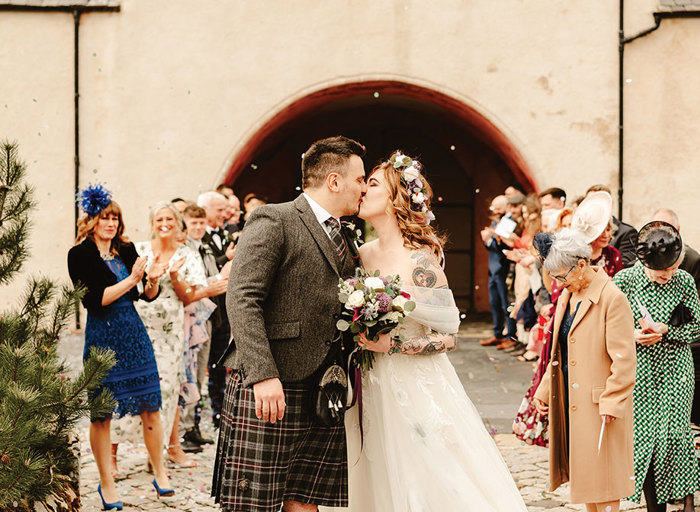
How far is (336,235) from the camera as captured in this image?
374 cm

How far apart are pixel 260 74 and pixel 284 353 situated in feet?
29.7

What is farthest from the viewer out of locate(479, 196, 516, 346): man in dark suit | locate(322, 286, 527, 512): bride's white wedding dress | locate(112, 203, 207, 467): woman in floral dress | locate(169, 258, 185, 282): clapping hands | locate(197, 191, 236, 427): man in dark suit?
locate(479, 196, 516, 346): man in dark suit

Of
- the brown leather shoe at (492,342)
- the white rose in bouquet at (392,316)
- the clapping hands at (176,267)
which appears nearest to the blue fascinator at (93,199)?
the clapping hands at (176,267)

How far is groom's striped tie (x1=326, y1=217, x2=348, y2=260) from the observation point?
371 centimetres

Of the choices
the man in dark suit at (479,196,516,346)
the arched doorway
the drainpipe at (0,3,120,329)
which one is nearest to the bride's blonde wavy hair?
the man in dark suit at (479,196,516,346)

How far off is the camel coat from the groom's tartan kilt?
54.7 inches

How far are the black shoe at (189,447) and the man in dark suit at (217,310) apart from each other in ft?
1.31

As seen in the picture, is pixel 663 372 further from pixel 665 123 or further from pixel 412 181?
pixel 665 123

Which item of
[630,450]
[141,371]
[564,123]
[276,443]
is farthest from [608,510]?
[564,123]

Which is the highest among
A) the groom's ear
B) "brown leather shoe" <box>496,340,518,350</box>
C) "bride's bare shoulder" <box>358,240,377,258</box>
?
the groom's ear

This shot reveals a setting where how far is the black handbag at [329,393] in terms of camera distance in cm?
353

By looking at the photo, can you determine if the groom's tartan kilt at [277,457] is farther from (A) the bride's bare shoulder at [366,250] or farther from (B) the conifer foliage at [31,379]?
(A) the bride's bare shoulder at [366,250]

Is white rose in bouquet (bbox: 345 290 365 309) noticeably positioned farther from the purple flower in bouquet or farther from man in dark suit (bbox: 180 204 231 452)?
man in dark suit (bbox: 180 204 231 452)

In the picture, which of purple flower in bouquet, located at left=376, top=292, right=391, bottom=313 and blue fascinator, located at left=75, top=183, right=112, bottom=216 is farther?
blue fascinator, located at left=75, top=183, right=112, bottom=216
